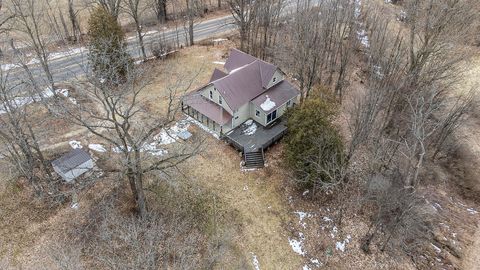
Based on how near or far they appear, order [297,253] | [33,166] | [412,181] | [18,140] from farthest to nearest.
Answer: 1. [412,181]
2. [33,166]
3. [297,253]
4. [18,140]

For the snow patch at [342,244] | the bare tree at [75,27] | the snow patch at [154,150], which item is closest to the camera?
the snow patch at [342,244]

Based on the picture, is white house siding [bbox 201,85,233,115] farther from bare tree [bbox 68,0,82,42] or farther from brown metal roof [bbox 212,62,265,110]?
bare tree [bbox 68,0,82,42]

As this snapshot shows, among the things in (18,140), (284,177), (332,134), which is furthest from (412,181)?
(18,140)

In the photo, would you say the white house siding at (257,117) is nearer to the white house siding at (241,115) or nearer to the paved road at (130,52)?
the white house siding at (241,115)

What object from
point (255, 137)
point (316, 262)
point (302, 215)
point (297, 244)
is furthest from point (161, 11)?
point (316, 262)

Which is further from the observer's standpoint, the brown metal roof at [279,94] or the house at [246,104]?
the brown metal roof at [279,94]

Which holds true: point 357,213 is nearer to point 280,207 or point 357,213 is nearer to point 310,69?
point 280,207

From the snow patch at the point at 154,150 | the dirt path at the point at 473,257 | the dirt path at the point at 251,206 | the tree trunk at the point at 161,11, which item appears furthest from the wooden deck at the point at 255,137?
the tree trunk at the point at 161,11
